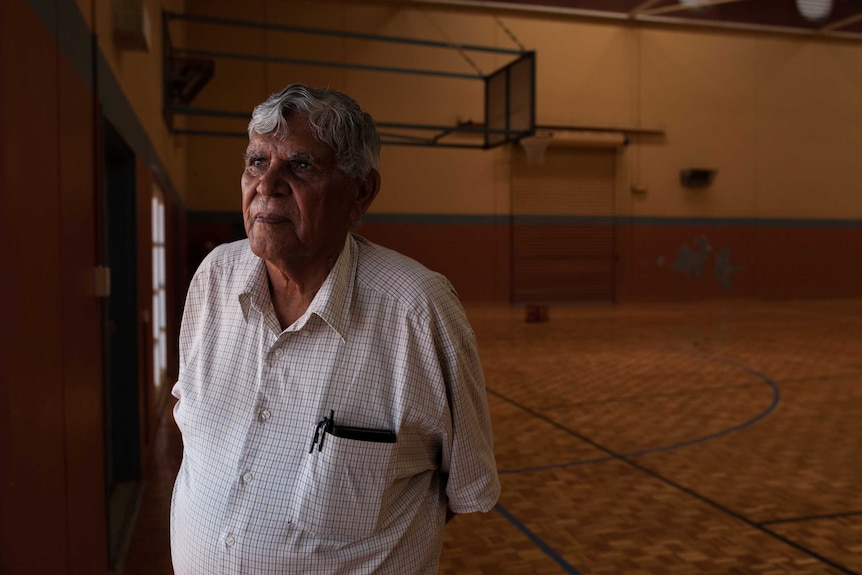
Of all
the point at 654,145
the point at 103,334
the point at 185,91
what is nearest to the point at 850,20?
the point at 654,145

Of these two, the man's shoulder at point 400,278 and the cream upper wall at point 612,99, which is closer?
the man's shoulder at point 400,278

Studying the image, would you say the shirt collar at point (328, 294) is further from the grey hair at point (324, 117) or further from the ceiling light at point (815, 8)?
the ceiling light at point (815, 8)

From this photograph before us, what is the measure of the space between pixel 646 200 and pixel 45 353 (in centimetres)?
1571

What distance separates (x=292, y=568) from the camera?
1.29m

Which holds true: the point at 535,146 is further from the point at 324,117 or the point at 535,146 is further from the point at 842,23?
the point at 324,117

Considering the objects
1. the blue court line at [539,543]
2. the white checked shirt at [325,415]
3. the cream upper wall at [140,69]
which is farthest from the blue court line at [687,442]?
the white checked shirt at [325,415]

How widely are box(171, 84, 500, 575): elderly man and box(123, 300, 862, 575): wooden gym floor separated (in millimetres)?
1807

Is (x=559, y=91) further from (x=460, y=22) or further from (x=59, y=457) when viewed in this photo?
(x=59, y=457)

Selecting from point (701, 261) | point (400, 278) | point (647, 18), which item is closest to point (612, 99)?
point (647, 18)

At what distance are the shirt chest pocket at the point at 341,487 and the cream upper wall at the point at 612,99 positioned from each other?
13.0m

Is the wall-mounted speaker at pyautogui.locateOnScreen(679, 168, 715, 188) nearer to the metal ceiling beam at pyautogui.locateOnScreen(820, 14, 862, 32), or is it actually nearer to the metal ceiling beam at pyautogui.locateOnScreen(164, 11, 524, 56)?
the metal ceiling beam at pyautogui.locateOnScreen(820, 14, 862, 32)

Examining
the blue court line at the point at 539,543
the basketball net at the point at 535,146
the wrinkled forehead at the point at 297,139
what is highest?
the basketball net at the point at 535,146

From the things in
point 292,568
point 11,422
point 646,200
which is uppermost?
point 646,200

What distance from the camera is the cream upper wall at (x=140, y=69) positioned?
2898 millimetres
